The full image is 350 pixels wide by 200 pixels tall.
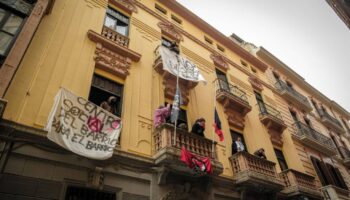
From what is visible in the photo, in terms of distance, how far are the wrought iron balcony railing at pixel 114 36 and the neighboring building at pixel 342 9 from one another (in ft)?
33.8

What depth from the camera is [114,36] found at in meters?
9.81

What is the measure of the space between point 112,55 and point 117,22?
2895 millimetres

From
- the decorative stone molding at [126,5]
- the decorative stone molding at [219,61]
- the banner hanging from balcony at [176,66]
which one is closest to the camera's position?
the banner hanging from balcony at [176,66]

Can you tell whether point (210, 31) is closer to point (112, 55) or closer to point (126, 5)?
point (126, 5)

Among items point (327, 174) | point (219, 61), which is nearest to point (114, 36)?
point (219, 61)

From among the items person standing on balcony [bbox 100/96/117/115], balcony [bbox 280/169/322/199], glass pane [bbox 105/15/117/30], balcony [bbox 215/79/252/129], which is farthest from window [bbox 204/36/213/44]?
person standing on balcony [bbox 100/96/117/115]

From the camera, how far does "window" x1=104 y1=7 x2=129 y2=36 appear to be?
10677 mm

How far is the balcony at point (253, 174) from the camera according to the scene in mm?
8820

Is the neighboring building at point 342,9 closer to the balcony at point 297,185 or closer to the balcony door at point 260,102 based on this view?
the balcony door at point 260,102

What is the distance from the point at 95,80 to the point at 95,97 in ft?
2.33

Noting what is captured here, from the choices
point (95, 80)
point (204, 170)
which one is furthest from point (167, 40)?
point (204, 170)

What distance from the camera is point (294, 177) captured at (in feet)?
Answer: 35.9

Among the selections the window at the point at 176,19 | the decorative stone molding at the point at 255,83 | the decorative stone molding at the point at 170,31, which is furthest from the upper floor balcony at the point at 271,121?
the window at the point at 176,19

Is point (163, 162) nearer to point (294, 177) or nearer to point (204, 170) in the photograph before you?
point (204, 170)
